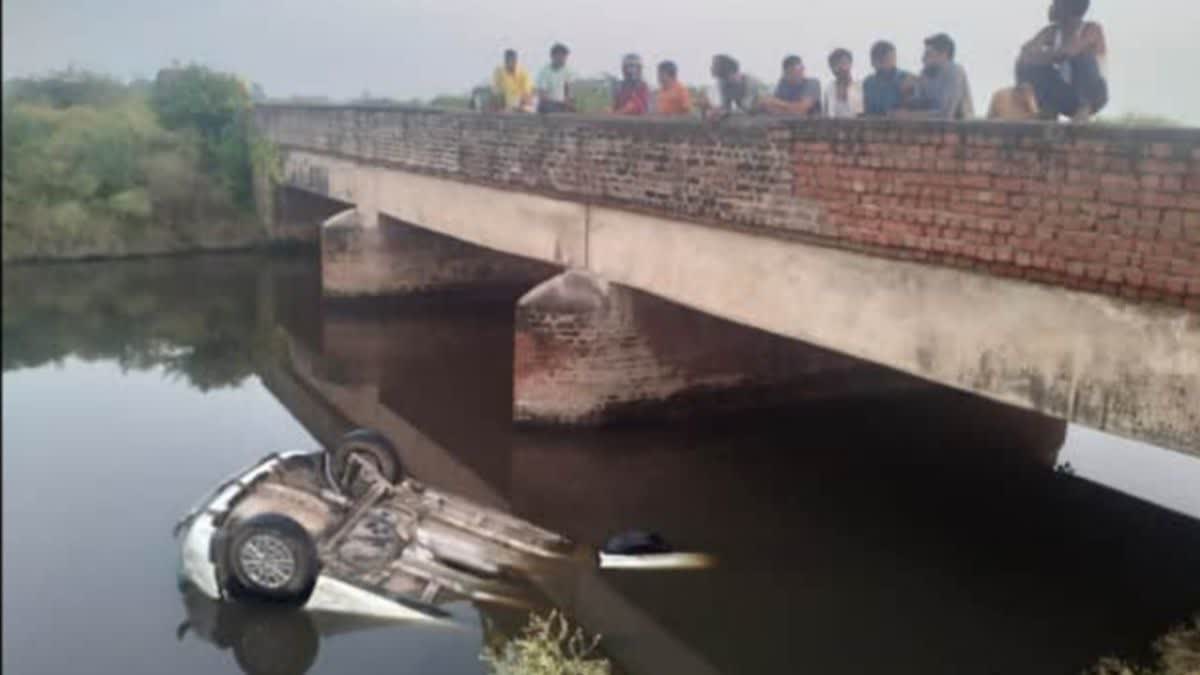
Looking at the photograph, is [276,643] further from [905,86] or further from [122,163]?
[905,86]

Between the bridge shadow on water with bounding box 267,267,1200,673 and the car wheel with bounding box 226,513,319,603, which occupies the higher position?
the car wheel with bounding box 226,513,319,603

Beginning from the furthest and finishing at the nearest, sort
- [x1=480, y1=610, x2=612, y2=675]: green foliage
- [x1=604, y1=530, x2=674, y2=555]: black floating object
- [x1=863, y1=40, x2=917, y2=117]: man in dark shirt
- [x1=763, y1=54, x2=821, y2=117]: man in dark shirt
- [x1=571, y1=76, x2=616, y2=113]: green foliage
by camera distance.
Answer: [x1=571, y1=76, x2=616, y2=113]: green foliage
[x1=763, y1=54, x2=821, y2=117]: man in dark shirt
[x1=863, y1=40, x2=917, y2=117]: man in dark shirt
[x1=604, y1=530, x2=674, y2=555]: black floating object
[x1=480, y1=610, x2=612, y2=675]: green foliage

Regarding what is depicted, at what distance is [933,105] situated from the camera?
819 cm

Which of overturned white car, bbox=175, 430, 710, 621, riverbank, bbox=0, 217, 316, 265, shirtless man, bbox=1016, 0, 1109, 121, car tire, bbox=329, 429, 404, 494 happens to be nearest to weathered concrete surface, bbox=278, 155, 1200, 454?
shirtless man, bbox=1016, 0, 1109, 121

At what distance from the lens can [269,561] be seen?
22.5 ft

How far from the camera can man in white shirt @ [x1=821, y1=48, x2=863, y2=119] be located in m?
9.52

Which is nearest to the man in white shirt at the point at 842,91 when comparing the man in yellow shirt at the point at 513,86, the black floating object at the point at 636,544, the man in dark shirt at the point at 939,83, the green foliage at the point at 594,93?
the man in dark shirt at the point at 939,83

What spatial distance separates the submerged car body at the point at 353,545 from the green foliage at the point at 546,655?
442 mm

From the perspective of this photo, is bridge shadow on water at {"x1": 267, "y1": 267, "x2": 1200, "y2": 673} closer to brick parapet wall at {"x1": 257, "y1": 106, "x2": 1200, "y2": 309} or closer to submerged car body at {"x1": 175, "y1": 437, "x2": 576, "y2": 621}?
submerged car body at {"x1": 175, "y1": 437, "x2": 576, "y2": 621}

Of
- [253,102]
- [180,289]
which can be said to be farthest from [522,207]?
[253,102]

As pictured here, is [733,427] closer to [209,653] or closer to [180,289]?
[209,653]

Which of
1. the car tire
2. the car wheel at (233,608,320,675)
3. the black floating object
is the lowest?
the car wheel at (233,608,320,675)

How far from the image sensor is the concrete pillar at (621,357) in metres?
11.0

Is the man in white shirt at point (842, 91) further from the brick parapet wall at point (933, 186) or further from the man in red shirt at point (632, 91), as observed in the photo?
the man in red shirt at point (632, 91)
